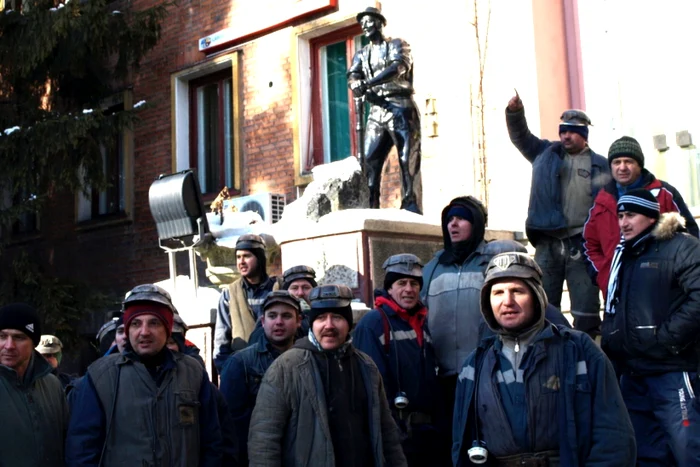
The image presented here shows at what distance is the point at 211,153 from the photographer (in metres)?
16.5

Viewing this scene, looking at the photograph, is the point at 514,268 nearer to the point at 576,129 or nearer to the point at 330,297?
the point at 330,297

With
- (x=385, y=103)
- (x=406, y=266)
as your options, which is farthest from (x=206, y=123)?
(x=406, y=266)

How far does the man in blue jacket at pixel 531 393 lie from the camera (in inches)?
148

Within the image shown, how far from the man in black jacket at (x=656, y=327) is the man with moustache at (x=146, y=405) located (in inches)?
87.3

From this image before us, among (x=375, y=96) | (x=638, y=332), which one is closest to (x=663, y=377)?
(x=638, y=332)

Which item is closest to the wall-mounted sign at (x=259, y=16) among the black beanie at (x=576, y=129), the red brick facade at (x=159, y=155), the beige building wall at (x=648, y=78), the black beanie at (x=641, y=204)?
the red brick facade at (x=159, y=155)

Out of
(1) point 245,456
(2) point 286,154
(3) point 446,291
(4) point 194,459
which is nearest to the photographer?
(4) point 194,459

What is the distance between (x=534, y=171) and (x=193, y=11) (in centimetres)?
1045

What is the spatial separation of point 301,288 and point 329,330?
175cm

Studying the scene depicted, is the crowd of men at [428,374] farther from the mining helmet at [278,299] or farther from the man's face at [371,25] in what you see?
the man's face at [371,25]

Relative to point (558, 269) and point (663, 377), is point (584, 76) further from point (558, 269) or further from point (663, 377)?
point (663, 377)

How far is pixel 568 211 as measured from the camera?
7.00 m

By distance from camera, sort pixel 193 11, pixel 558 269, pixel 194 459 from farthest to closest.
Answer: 1. pixel 193 11
2. pixel 558 269
3. pixel 194 459

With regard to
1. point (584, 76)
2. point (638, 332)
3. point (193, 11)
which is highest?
point (193, 11)
